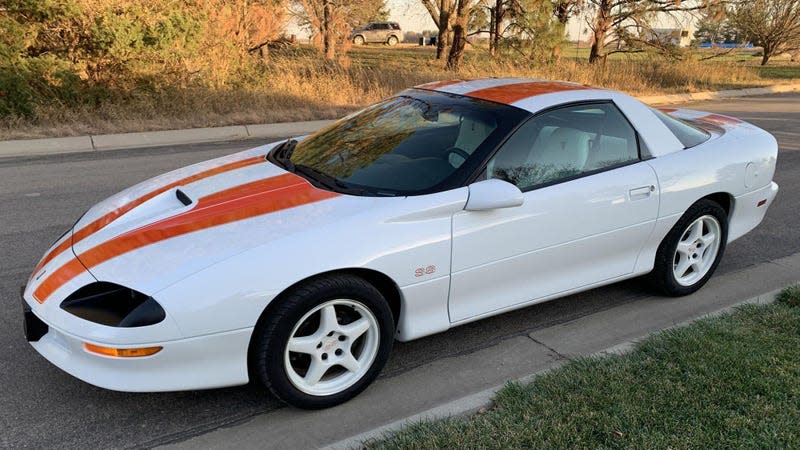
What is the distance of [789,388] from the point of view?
2938mm

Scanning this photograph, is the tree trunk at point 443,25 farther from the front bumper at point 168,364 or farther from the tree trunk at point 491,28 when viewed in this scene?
the front bumper at point 168,364

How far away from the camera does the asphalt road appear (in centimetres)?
284

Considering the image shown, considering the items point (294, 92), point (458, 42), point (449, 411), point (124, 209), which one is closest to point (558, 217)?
point (449, 411)

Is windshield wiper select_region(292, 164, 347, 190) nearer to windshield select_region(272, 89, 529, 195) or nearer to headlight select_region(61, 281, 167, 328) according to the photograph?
windshield select_region(272, 89, 529, 195)

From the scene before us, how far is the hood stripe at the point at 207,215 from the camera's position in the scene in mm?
2881

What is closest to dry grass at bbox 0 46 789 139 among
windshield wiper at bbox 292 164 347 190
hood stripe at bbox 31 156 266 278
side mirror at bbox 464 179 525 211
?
hood stripe at bbox 31 156 266 278

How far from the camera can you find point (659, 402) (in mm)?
2846

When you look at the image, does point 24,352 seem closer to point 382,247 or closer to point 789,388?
point 382,247

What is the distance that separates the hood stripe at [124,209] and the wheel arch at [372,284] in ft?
3.70

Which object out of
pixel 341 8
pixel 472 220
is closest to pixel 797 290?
pixel 472 220

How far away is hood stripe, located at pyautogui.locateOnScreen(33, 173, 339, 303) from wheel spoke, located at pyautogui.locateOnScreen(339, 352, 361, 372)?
2.56 feet

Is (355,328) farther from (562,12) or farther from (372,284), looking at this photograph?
(562,12)

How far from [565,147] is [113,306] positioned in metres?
2.58

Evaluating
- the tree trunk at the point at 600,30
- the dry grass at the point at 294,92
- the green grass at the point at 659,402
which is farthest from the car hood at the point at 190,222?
the tree trunk at the point at 600,30
